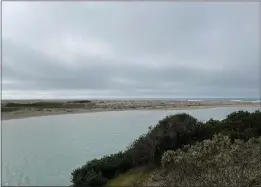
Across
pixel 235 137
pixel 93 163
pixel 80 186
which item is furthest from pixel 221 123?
pixel 80 186

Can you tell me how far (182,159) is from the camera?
9.55 m

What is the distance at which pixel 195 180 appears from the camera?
8.34m

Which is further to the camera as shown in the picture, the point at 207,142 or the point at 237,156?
the point at 207,142

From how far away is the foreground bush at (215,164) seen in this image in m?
8.31

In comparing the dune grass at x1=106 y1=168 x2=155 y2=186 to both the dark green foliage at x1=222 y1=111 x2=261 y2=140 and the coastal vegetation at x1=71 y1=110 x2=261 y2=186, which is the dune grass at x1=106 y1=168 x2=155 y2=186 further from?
the dark green foliage at x1=222 y1=111 x2=261 y2=140

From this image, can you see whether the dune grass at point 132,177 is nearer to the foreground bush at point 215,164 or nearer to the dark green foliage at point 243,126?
the foreground bush at point 215,164

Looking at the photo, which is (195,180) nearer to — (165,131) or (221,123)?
(165,131)

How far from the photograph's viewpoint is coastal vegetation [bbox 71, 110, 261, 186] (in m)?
8.33

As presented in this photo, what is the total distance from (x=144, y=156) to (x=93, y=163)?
161cm

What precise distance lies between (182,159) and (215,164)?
921mm

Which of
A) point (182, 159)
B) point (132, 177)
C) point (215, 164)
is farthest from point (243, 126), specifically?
point (132, 177)

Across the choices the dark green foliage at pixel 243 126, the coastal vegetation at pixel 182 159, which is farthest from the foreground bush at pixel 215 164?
the dark green foliage at pixel 243 126

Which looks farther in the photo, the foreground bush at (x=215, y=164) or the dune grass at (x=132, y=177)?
the foreground bush at (x=215, y=164)

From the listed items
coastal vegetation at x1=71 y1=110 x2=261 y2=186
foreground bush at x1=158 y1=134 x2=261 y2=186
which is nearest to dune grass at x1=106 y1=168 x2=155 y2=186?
coastal vegetation at x1=71 y1=110 x2=261 y2=186
